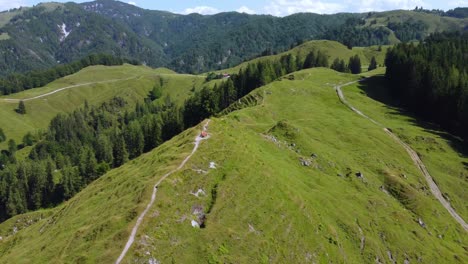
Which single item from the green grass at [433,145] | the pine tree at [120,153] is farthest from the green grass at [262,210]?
the pine tree at [120,153]

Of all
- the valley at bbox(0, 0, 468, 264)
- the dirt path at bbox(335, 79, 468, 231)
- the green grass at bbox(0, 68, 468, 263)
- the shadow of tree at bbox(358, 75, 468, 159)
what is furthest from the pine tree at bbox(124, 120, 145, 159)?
the shadow of tree at bbox(358, 75, 468, 159)

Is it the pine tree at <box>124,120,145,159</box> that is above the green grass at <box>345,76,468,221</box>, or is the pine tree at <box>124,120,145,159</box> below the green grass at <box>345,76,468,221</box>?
below

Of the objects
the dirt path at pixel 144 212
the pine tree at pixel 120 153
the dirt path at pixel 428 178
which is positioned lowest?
the pine tree at pixel 120 153

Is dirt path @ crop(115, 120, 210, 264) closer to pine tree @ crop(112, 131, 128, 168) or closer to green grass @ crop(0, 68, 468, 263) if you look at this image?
green grass @ crop(0, 68, 468, 263)

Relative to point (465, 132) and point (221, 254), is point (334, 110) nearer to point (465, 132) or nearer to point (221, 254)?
point (465, 132)

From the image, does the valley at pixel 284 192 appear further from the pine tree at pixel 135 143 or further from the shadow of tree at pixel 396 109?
the pine tree at pixel 135 143

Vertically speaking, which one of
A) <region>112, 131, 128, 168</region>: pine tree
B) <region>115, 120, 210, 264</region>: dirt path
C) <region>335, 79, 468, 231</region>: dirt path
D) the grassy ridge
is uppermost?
<region>115, 120, 210, 264</region>: dirt path

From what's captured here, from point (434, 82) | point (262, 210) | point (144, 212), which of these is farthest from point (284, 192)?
point (434, 82)
